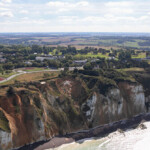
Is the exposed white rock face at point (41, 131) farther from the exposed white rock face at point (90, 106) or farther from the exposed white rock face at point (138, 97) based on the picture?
the exposed white rock face at point (138, 97)

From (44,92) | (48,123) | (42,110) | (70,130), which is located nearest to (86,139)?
(70,130)

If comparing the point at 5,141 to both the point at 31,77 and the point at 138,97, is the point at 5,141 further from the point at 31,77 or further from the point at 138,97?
the point at 138,97

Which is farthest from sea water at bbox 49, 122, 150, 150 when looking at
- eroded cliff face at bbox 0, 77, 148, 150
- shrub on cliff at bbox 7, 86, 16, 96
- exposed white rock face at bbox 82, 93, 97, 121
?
shrub on cliff at bbox 7, 86, 16, 96

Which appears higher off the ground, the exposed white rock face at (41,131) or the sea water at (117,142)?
the exposed white rock face at (41,131)

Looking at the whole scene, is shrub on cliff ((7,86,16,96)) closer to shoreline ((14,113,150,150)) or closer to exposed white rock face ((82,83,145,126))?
shoreline ((14,113,150,150))

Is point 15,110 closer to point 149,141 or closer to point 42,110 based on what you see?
point 42,110

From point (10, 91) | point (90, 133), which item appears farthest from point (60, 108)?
point (10, 91)

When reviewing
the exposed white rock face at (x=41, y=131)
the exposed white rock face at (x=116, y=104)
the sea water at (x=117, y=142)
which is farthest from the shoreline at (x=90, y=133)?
the exposed white rock face at (x=116, y=104)
